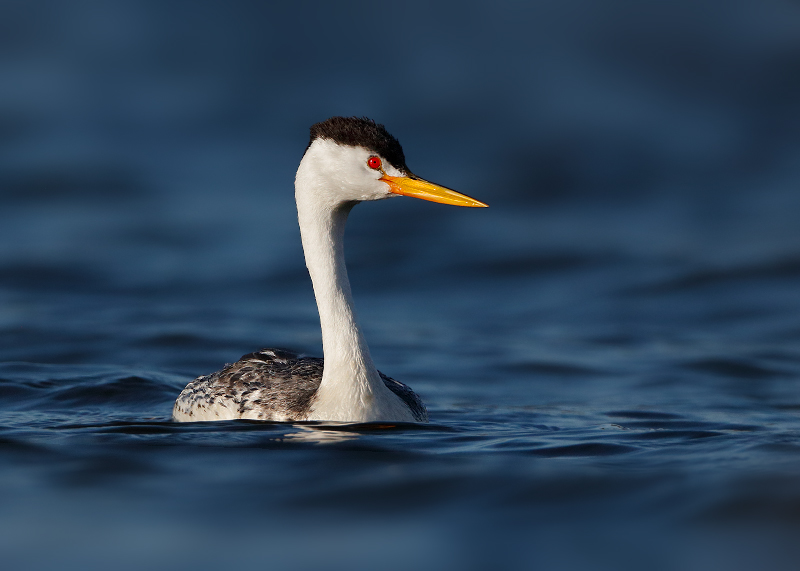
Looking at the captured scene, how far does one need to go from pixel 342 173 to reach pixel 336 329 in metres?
1.23

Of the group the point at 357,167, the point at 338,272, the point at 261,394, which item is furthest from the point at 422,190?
the point at 261,394

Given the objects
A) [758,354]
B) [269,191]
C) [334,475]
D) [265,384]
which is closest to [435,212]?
[269,191]

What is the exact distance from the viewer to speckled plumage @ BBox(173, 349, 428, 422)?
9102mm

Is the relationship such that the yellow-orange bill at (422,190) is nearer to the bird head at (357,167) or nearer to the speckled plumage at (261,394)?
the bird head at (357,167)

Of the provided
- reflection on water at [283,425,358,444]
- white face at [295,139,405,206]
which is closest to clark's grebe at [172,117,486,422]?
white face at [295,139,405,206]

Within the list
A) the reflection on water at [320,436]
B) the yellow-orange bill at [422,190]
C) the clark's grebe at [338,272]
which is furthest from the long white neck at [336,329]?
the yellow-orange bill at [422,190]

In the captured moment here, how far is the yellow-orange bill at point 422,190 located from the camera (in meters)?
8.70

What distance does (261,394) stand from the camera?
9305mm

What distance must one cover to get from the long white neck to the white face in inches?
0.5

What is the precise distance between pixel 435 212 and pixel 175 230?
495 cm

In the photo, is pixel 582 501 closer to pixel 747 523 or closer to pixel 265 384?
pixel 747 523

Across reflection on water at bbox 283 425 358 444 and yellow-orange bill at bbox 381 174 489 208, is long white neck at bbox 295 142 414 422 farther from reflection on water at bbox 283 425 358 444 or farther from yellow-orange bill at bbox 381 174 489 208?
yellow-orange bill at bbox 381 174 489 208

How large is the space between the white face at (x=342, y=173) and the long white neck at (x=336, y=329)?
0.04 feet

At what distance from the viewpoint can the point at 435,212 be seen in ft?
72.0
